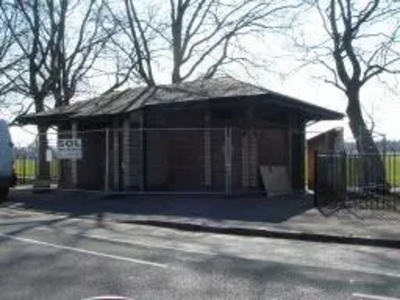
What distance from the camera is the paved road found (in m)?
9.72

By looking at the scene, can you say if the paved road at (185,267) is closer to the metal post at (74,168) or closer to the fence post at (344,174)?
the fence post at (344,174)

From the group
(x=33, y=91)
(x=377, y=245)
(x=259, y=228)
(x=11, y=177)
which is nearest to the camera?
(x=377, y=245)

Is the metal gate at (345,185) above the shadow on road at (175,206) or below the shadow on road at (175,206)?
above

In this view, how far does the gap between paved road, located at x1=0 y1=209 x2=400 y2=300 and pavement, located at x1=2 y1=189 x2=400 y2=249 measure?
66 cm

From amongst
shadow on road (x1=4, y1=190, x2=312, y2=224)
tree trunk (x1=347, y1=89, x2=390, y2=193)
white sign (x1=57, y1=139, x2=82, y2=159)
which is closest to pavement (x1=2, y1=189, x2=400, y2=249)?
shadow on road (x1=4, y1=190, x2=312, y2=224)

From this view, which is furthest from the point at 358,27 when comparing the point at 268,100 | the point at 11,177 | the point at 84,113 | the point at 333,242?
the point at 333,242

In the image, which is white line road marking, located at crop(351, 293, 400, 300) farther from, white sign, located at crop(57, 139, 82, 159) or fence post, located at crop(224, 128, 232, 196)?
white sign, located at crop(57, 139, 82, 159)

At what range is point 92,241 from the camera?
15.2 metres

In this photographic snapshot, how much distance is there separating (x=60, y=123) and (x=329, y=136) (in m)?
10.9

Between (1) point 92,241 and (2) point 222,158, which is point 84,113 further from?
(1) point 92,241

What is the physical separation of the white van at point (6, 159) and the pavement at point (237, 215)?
0.78 metres

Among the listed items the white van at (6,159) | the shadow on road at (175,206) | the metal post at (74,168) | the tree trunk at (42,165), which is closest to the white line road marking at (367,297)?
the shadow on road at (175,206)

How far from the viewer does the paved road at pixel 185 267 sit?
972cm

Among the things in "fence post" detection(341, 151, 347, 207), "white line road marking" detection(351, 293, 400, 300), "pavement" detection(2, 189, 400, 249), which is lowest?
"white line road marking" detection(351, 293, 400, 300)
